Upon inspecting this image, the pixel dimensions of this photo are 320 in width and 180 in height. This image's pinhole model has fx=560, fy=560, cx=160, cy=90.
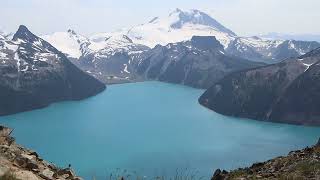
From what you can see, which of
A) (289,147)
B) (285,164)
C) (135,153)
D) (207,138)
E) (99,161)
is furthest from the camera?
(207,138)

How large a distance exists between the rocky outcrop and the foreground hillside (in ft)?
24.6

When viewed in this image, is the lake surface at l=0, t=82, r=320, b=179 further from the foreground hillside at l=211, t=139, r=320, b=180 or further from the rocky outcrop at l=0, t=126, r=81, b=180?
the rocky outcrop at l=0, t=126, r=81, b=180

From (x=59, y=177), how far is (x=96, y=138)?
466ft

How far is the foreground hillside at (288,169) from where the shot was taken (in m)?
23.1

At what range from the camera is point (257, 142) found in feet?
516

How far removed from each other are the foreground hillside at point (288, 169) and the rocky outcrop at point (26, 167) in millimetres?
7488

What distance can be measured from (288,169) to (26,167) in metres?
11.2

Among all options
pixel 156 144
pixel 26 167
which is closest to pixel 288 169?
pixel 26 167

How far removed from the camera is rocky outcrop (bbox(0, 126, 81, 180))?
20900 mm

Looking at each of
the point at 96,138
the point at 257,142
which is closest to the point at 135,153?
the point at 96,138

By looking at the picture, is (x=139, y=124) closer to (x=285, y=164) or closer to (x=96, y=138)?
(x=96, y=138)

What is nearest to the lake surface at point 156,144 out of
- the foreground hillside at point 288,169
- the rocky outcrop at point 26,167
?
the foreground hillside at point 288,169

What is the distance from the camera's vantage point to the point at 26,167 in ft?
73.6

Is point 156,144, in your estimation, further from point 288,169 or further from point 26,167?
point 26,167
